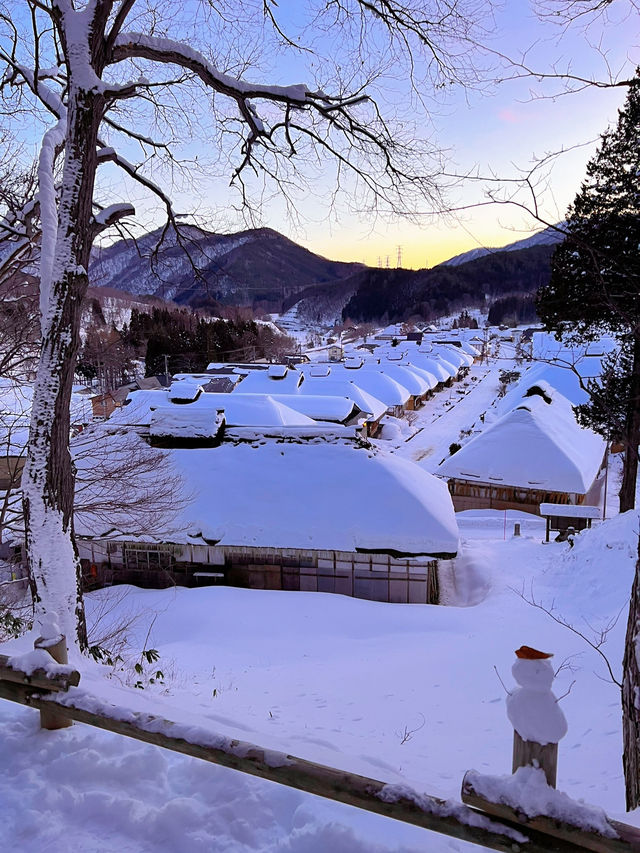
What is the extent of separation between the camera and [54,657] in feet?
10.9

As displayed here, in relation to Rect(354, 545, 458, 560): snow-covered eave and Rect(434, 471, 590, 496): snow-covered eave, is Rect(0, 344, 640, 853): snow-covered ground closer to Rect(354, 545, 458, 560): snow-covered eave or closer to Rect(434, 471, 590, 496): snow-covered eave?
Rect(354, 545, 458, 560): snow-covered eave

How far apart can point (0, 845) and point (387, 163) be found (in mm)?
6506

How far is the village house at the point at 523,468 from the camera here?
69.4 feet

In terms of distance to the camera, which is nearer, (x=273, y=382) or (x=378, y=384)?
(x=273, y=382)

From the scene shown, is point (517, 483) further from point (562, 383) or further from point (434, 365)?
point (434, 365)

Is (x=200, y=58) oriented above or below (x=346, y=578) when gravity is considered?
above

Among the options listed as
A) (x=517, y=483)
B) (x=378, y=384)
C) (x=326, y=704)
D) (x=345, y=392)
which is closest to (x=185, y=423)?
(x=326, y=704)

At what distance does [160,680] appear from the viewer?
6.94 m

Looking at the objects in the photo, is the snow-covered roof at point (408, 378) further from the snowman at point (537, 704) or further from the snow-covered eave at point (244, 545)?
the snowman at point (537, 704)

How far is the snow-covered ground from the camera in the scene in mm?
2674

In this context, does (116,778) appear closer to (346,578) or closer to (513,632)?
(513,632)

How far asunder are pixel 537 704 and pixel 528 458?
21.2m

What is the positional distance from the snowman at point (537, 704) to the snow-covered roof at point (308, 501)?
33.5ft

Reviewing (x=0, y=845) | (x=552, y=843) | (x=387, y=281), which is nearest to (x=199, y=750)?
(x=0, y=845)
